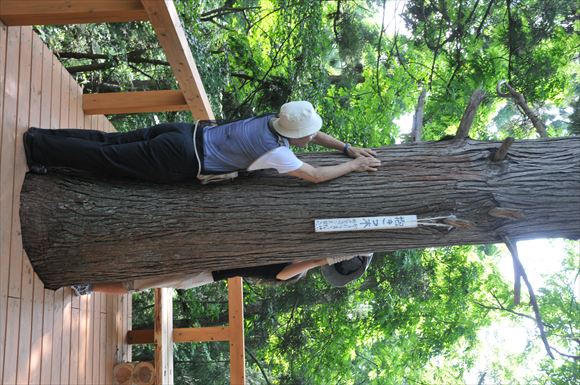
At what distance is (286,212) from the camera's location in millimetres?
3385

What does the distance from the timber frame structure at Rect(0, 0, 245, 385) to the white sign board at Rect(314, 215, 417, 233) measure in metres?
1.47

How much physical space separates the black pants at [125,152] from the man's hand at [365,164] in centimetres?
96

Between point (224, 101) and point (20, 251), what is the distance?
6.40m

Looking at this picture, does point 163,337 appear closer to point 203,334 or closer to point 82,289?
point 203,334

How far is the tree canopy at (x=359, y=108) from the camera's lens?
744 centimetres

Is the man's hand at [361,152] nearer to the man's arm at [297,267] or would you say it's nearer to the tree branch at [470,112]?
the tree branch at [470,112]

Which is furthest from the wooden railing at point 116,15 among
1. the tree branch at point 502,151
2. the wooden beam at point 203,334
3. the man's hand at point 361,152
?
the wooden beam at point 203,334

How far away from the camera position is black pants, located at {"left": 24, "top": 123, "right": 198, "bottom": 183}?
11.1ft

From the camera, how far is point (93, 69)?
835 centimetres

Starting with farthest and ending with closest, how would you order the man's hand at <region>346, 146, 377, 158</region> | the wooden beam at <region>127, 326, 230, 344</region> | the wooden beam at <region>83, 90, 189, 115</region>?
the wooden beam at <region>127, 326, 230, 344</region> → the wooden beam at <region>83, 90, 189, 115</region> → the man's hand at <region>346, 146, 377, 158</region>

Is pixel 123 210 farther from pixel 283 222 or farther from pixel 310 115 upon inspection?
pixel 310 115

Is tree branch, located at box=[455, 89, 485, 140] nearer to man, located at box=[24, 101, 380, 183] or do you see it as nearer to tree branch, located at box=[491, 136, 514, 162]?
tree branch, located at box=[491, 136, 514, 162]

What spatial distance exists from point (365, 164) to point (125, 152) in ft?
4.73

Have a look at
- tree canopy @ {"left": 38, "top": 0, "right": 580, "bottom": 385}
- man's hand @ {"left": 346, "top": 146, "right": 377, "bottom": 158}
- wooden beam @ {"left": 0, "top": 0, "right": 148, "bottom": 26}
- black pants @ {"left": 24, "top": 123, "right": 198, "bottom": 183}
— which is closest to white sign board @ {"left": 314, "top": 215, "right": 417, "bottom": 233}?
man's hand @ {"left": 346, "top": 146, "right": 377, "bottom": 158}
